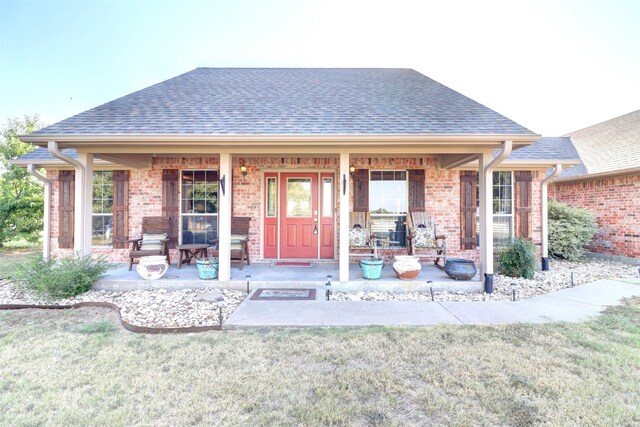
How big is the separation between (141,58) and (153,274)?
33.5 feet

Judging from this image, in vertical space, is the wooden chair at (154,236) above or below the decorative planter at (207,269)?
above

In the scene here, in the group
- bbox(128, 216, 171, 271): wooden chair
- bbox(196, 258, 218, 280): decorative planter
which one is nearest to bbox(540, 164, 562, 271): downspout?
bbox(196, 258, 218, 280): decorative planter

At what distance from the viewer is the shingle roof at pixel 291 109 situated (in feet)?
15.3

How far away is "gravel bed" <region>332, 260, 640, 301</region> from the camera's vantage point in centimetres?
452

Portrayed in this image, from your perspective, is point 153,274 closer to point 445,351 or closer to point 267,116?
point 267,116

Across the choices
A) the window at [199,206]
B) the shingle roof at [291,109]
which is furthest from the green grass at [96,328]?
the window at [199,206]

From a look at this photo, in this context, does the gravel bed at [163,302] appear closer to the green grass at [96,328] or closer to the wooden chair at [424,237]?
the green grass at [96,328]

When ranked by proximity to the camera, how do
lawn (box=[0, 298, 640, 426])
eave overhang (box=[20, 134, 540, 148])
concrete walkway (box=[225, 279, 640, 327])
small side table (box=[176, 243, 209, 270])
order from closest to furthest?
lawn (box=[0, 298, 640, 426]) < concrete walkway (box=[225, 279, 640, 327]) < eave overhang (box=[20, 134, 540, 148]) < small side table (box=[176, 243, 209, 270])

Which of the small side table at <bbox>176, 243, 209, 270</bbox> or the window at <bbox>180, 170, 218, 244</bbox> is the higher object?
the window at <bbox>180, 170, 218, 244</bbox>

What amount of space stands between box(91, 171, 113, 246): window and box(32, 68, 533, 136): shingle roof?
1.92 m

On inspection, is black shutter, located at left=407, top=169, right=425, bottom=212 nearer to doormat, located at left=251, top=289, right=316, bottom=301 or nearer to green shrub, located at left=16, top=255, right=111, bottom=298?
doormat, located at left=251, top=289, right=316, bottom=301

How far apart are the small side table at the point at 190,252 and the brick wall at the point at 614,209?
10.0 meters

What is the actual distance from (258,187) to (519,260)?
18.0 feet

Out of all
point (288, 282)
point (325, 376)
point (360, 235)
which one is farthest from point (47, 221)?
point (325, 376)
